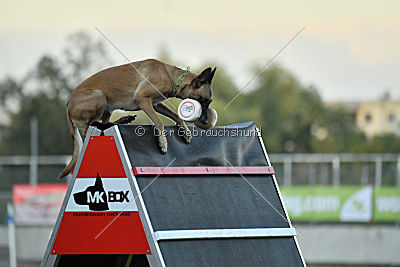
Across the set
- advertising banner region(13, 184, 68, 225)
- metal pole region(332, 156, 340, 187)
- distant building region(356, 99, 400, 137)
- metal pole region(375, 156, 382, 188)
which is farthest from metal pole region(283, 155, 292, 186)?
distant building region(356, 99, 400, 137)

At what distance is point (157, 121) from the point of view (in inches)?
279

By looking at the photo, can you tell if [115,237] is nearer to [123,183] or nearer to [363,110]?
[123,183]

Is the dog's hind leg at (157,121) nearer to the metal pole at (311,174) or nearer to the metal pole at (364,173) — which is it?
the metal pole at (364,173)

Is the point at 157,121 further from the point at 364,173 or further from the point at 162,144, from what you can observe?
the point at 364,173

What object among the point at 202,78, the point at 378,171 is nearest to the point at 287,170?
the point at 378,171

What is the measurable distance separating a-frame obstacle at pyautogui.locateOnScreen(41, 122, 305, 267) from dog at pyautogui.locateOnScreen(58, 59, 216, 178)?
41cm

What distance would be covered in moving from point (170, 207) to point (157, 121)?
0.90 m

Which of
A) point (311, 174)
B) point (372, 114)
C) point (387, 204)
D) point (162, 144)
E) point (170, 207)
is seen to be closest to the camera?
point (170, 207)

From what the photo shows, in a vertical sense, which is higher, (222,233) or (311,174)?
(222,233)

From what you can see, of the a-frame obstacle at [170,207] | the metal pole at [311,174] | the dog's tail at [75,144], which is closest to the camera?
the a-frame obstacle at [170,207]

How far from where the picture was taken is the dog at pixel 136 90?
291 inches

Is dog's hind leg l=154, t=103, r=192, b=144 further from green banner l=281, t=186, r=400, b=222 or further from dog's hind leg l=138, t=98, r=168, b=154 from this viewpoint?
green banner l=281, t=186, r=400, b=222

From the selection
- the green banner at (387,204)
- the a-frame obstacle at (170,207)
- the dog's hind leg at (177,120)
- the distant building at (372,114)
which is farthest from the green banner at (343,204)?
the distant building at (372,114)

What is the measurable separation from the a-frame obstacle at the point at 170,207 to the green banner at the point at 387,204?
43.1 feet
